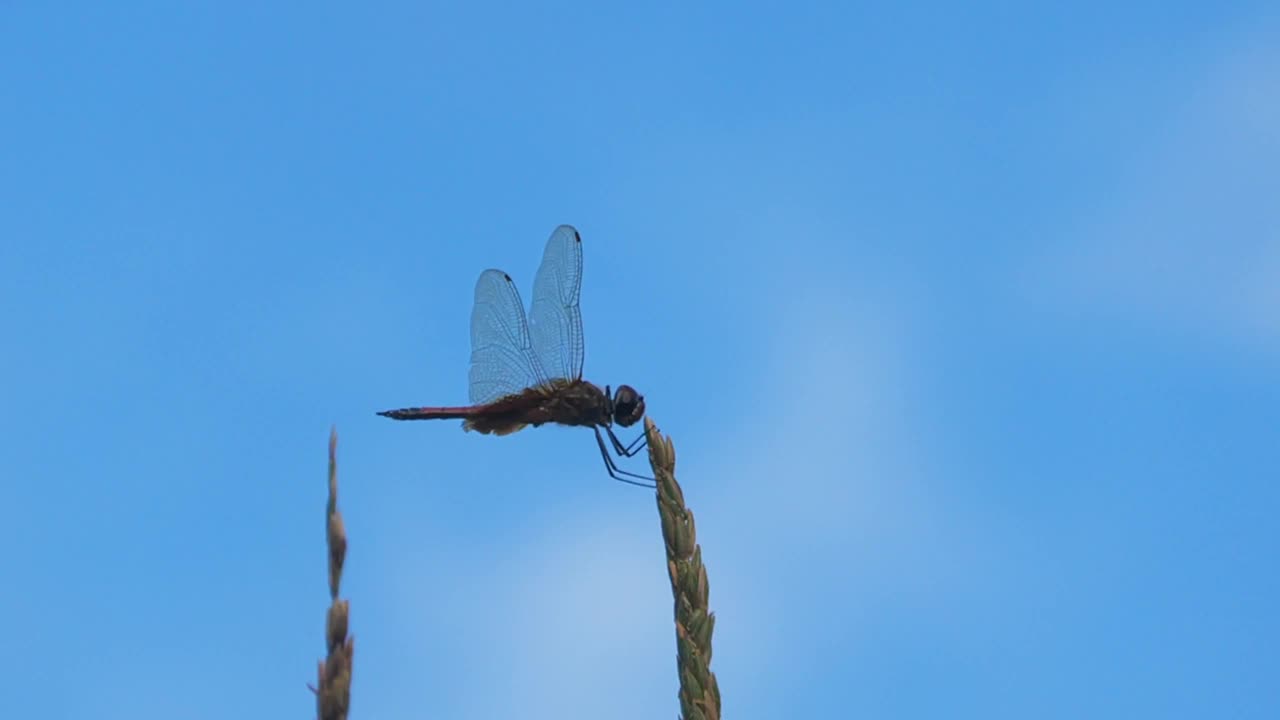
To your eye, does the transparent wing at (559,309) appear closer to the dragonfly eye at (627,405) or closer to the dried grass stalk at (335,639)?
the dragonfly eye at (627,405)

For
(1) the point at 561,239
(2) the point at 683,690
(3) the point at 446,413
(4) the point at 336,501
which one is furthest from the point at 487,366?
(4) the point at 336,501

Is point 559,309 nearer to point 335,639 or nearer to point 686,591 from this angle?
point 686,591

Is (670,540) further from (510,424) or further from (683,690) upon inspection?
(510,424)

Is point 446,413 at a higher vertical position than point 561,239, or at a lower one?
lower

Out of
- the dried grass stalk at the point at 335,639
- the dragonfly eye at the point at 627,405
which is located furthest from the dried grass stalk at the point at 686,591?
the dragonfly eye at the point at 627,405

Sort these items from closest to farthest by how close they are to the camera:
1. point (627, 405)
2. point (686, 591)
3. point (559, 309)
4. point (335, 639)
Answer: point (335, 639), point (686, 591), point (627, 405), point (559, 309)

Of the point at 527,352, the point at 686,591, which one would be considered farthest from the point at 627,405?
the point at 686,591

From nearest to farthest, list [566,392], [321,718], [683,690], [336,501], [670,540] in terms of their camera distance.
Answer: [321,718], [336,501], [683,690], [670,540], [566,392]
